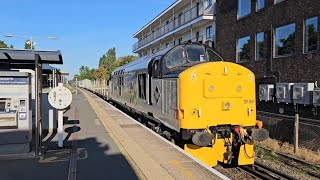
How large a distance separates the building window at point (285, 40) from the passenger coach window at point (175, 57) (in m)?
8.04

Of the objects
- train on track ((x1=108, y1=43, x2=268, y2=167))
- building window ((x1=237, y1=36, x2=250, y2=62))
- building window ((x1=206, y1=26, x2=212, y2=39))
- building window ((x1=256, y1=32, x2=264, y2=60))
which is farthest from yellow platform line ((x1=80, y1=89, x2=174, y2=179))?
building window ((x1=206, y1=26, x2=212, y2=39))

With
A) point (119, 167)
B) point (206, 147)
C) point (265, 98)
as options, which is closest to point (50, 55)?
point (119, 167)

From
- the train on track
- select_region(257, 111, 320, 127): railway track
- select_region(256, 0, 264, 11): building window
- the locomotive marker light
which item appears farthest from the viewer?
select_region(256, 0, 264, 11): building window

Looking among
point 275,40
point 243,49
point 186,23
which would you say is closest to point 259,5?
point 275,40

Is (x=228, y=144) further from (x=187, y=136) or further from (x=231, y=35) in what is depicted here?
(x=231, y=35)

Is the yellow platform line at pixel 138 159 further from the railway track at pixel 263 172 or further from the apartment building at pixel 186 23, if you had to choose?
the apartment building at pixel 186 23

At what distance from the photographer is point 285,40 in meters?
17.1

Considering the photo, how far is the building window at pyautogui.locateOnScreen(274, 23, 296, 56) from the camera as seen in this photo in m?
16.6

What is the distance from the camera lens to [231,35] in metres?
23.1

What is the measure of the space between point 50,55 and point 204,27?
21.9 metres

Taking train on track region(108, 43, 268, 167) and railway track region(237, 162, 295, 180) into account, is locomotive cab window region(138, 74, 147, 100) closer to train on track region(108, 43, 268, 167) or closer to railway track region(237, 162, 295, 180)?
train on track region(108, 43, 268, 167)

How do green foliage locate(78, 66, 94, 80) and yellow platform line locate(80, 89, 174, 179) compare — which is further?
green foliage locate(78, 66, 94, 80)

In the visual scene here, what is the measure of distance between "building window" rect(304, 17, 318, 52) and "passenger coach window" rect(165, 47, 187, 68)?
23.5 feet

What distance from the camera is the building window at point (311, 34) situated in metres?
14.9
